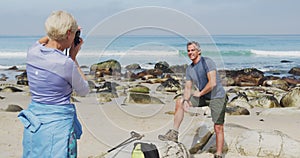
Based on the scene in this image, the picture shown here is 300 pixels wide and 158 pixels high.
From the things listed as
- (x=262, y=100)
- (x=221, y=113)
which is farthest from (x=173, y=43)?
(x=262, y=100)

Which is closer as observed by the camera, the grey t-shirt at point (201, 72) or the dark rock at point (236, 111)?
the grey t-shirt at point (201, 72)

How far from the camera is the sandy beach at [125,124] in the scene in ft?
13.7

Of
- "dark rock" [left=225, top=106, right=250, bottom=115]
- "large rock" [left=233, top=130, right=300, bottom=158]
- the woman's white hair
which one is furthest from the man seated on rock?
"dark rock" [left=225, top=106, right=250, bottom=115]

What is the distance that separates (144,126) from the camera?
16.9 ft

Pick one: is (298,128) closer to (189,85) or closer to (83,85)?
A: (189,85)

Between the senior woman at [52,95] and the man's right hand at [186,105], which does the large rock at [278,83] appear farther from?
the senior woman at [52,95]

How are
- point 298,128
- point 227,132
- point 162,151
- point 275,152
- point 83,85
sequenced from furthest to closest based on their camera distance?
point 298,128
point 227,132
point 275,152
point 162,151
point 83,85

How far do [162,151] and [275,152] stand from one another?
1.80 metres

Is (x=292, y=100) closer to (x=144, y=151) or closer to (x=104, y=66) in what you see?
(x=104, y=66)

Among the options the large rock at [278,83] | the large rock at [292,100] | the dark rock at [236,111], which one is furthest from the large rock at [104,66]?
the large rock at [278,83]

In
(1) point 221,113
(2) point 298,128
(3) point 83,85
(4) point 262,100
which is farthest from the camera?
(4) point 262,100

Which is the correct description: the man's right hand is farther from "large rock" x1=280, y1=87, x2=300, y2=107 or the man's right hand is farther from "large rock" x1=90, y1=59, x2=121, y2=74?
"large rock" x1=280, y1=87, x2=300, y2=107

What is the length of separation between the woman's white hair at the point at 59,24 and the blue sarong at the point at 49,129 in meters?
0.47

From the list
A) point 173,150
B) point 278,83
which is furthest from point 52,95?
point 278,83
